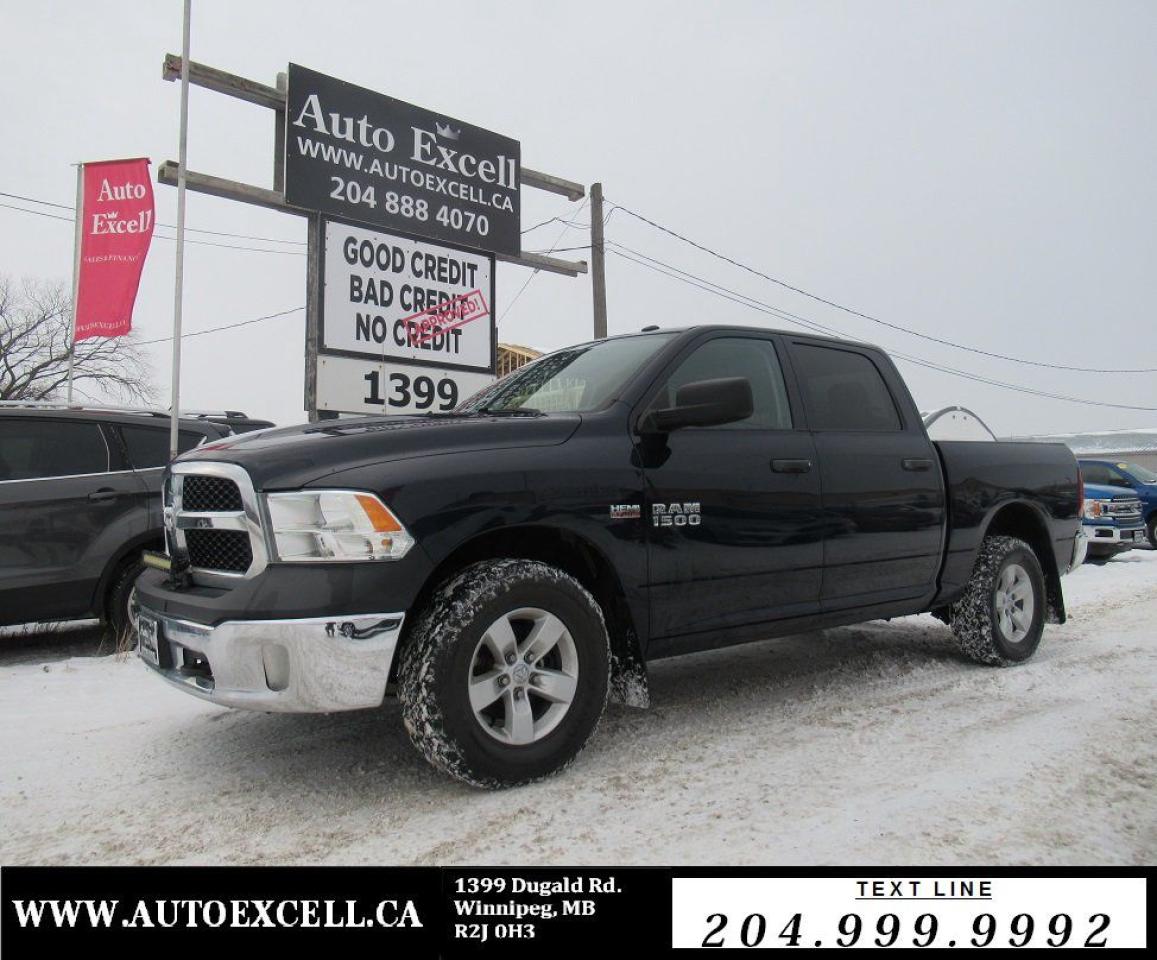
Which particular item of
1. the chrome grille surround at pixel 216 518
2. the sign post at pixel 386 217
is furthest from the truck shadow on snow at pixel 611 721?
the sign post at pixel 386 217

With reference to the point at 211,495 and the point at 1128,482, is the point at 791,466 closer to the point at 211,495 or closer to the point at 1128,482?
the point at 211,495

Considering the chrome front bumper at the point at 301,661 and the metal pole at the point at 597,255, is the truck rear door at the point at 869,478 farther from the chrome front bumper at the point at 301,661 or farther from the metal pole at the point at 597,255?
the metal pole at the point at 597,255

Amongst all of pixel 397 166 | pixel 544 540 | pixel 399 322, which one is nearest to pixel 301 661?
pixel 544 540

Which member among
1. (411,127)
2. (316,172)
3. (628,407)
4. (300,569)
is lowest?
(300,569)

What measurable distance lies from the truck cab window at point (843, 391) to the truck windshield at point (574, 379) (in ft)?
2.83

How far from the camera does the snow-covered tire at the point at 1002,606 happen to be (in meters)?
4.80

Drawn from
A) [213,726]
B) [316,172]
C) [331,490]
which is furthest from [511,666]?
[316,172]

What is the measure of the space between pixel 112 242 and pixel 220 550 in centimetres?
1068

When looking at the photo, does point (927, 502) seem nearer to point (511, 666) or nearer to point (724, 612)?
point (724, 612)

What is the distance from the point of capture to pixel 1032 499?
16.8 feet

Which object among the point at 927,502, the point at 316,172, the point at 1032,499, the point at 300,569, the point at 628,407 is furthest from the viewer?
the point at 316,172

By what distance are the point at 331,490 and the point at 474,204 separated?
7.39 m

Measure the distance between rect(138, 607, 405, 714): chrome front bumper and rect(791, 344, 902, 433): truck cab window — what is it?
2373 mm

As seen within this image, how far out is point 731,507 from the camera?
11.5ft
